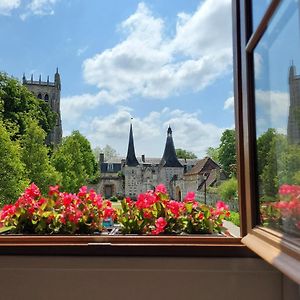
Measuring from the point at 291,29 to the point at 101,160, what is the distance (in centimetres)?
104

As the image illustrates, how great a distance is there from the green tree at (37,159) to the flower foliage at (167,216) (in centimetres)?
40

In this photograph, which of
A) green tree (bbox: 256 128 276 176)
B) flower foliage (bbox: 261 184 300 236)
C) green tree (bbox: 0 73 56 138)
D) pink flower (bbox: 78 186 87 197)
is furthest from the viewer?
green tree (bbox: 0 73 56 138)

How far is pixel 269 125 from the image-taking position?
1236 millimetres

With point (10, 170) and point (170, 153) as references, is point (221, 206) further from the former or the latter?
point (10, 170)

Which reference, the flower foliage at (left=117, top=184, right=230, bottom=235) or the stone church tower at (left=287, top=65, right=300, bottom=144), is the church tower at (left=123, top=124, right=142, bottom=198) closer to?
the flower foliage at (left=117, top=184, right=230, bottom=235)

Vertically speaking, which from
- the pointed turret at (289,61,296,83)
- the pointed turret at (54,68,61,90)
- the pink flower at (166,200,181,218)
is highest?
the pointed turret at (54,68,61,90)

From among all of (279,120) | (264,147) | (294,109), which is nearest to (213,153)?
(264,147)

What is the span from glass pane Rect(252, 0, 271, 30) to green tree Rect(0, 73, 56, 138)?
40.6 inches

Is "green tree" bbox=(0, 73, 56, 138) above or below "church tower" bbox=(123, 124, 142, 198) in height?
above

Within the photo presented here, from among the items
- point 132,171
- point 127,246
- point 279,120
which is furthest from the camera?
point 132,171

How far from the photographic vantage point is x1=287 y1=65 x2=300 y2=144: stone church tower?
103 centimetres

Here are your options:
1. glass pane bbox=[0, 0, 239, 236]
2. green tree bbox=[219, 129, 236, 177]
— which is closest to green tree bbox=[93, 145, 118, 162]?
glass pane bbox=[0, 0, 239, 236]

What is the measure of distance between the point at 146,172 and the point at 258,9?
88cm

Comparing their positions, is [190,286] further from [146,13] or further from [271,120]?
[146,13]
